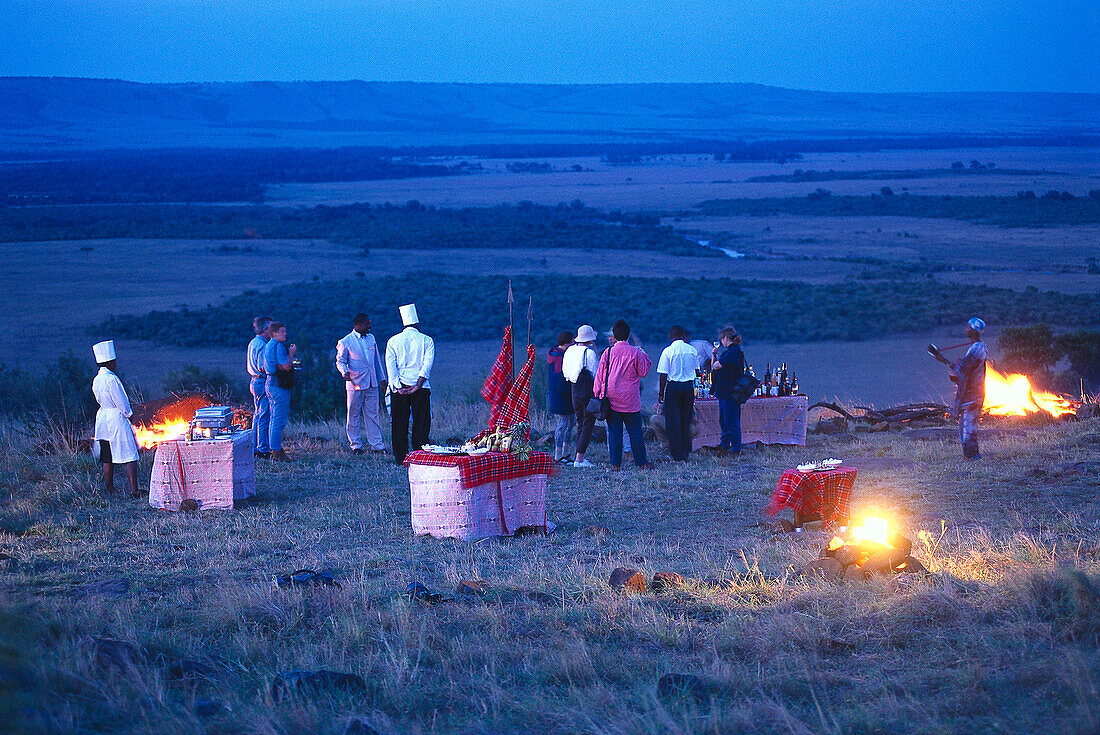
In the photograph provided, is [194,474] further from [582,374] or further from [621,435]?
[621,435]

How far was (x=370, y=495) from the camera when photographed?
1073 centimetres

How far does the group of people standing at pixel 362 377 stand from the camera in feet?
39.3

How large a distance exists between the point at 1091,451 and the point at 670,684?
8.54 m

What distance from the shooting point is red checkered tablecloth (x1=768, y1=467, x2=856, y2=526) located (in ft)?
28.4

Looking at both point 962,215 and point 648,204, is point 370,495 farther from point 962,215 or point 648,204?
point 648,204

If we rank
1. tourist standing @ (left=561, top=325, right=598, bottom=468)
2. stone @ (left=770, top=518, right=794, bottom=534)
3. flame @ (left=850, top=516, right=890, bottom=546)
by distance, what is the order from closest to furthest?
flame @ (left=850, top=516, right=890, bottom=546), stone @ (left=770, top=518, right=794, bottom=534), tourist standing @ (left=561, top=325, right=598, bottom=468)

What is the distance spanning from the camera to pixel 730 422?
1262 cm

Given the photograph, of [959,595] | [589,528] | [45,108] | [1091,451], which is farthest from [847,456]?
[45,108]

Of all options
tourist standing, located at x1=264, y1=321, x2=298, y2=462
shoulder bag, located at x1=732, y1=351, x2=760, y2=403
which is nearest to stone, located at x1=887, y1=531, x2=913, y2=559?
shoulder bag, located at x1=732, y1=351, x2=760, y2=403

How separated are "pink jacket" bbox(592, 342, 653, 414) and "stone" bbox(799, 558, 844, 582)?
15.6 ft

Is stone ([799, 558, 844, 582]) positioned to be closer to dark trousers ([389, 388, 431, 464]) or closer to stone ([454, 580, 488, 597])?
stone ([454, 580, 488, 597])

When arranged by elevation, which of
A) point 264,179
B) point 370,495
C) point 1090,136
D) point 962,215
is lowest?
point 370,495

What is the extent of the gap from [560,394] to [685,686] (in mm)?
7377

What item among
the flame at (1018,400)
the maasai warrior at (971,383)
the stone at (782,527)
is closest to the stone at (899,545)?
the stone at (782,527)
